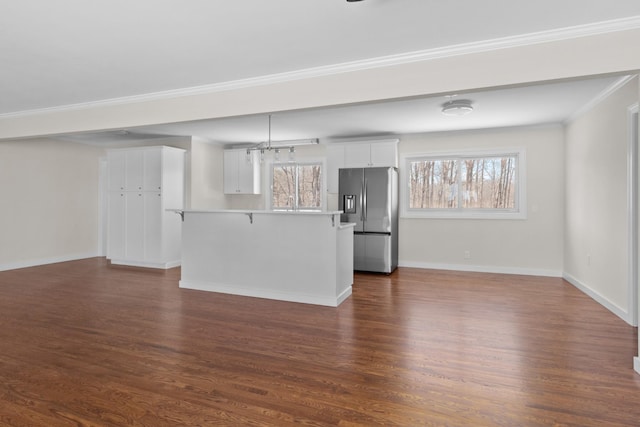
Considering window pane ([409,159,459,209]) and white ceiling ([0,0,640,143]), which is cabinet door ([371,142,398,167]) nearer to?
window pane ([409,159,459,209])

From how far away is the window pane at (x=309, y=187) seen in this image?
23.4 feet

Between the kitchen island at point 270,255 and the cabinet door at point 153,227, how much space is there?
5.46ft

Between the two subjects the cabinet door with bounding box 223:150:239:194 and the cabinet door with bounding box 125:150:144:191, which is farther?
A: the cabinet door with bounding box 223:150:239:194

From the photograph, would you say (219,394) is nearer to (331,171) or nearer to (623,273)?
(623,273)

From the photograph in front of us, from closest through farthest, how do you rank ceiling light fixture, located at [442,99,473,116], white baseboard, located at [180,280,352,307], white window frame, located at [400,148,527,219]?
white baseboard, located at [180,280,352,307] → ceiling light fixture, located at [442,99,473,116] → white window frame, located at [400,148,527,219]

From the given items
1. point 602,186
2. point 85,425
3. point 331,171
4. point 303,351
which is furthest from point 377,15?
point 331,171

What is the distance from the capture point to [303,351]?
2.85 m

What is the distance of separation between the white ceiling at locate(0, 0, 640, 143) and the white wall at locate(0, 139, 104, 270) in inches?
106

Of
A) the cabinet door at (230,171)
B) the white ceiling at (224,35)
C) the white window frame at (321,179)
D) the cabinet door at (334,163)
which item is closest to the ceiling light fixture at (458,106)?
the white ceiling at (224,35)

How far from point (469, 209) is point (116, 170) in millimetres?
6154

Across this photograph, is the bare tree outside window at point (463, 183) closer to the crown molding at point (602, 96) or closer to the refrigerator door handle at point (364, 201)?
the refrigerator door handle at point (364, 201)

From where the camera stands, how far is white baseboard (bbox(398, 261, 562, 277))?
5649 mm

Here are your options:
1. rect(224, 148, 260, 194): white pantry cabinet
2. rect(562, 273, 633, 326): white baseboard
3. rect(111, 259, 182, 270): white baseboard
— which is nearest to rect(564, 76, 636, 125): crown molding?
rect(562, 273, 633, 326): white baseboard

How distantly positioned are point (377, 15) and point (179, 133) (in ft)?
15.9
